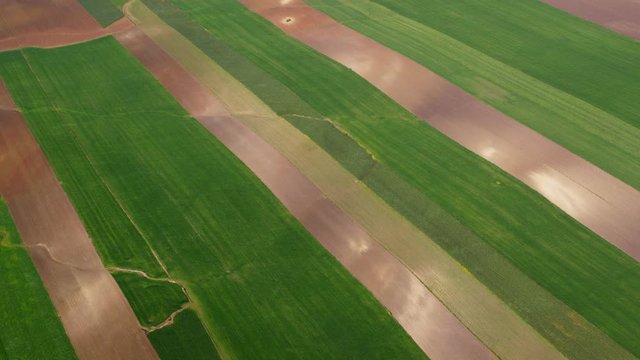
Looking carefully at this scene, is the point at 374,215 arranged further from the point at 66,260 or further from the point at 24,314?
the point at 24,314

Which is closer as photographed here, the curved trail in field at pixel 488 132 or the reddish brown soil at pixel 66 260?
the reddish brown soil at pixel 66 260

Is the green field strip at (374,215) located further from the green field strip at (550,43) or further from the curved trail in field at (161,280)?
the green field strip at (550,43)

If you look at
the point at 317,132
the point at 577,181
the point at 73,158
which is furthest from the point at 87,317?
the point at 577,181

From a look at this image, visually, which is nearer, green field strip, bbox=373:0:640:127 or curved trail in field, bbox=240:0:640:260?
curved trail in field, bbox=240:0:640:260

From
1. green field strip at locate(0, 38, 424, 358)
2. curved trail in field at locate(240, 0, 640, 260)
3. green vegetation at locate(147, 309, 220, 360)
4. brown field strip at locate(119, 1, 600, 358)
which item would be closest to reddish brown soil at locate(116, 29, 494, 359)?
brown field strip at locate(119, 1, 600, 358)

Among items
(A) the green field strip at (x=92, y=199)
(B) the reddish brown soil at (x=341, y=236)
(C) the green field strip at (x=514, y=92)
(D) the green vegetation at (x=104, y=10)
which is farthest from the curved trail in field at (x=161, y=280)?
(D) the green vegetation at (x=104, y=10)

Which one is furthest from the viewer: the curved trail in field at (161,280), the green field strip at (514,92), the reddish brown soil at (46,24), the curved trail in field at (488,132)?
the reddish brown soil at (46,24)

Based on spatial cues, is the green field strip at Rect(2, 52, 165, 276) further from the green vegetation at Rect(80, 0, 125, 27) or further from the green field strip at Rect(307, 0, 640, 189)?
the green field strip at Rect(307, 0, 640, 189)
